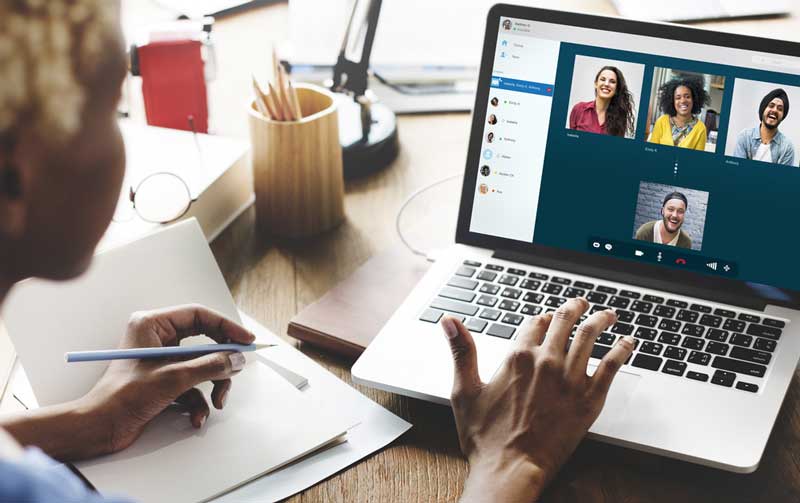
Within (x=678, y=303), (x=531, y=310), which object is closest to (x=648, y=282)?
(x=678, y=303)

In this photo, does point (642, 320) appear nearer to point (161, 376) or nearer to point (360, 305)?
point (360, 305)

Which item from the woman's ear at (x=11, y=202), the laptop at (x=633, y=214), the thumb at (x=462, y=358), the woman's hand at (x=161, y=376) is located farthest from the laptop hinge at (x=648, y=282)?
the woman's ear at (x=11, y=202)

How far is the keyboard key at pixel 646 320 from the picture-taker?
96 cm

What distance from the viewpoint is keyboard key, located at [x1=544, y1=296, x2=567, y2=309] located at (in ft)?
3.28

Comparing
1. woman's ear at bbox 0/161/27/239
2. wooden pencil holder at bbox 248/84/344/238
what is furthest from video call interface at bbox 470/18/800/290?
woman's ear at bbox 0/161/27/239

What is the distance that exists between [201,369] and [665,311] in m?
0.51

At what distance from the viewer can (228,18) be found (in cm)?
183

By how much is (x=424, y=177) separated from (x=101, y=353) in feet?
2.14

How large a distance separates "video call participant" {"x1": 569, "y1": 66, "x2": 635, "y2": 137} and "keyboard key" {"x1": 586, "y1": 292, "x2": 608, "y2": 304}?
183mm

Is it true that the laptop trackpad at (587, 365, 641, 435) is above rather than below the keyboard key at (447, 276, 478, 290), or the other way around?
below

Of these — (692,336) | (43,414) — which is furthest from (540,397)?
(43,414)

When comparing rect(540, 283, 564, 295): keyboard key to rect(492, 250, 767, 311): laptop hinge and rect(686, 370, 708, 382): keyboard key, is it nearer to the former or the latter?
rect(492, 250, 767, 311): laptop hinge

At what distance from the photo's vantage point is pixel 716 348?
92 cm

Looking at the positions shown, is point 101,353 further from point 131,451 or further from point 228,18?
point 228,18
